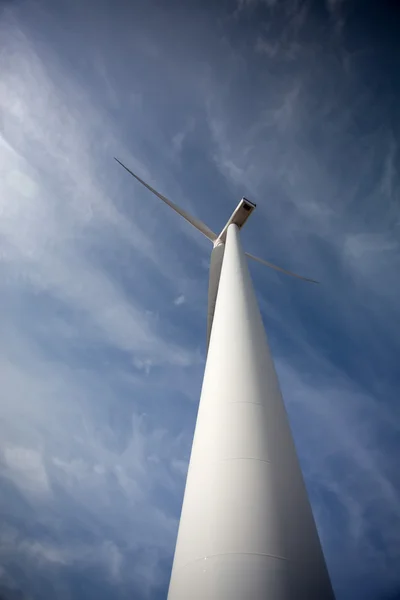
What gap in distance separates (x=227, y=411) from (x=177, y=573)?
261 centimetres

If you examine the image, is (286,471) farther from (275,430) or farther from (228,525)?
(228,525)

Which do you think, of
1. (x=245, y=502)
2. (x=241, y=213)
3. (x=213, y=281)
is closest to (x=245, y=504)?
(x=245, y=502)

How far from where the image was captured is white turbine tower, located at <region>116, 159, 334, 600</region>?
430 centimetres

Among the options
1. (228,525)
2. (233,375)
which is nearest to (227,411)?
(233,375)

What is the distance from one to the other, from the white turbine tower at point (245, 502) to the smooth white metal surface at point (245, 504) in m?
0.01

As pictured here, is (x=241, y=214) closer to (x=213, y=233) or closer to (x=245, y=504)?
(x=213, y=233)

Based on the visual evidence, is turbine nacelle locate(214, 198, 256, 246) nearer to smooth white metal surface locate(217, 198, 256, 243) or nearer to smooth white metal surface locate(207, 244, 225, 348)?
smooth white metal surface locate(217, 198, 256, 243)

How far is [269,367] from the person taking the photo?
777 cm

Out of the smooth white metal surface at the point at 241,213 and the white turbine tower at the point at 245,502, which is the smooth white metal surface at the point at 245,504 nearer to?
the white turbine tower at the point at 245,502

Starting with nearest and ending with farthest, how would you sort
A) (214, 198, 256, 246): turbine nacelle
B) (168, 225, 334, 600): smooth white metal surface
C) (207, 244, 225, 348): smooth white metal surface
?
(168, 225, 334, 600): smooth white metal surface, (207, 244, 225, 348): smooth white metal surface, (214, 198, 256, 246): turbine nacelle

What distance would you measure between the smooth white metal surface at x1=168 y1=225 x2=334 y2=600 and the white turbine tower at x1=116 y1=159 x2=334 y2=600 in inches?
0.5

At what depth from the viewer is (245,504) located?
4.93 metres

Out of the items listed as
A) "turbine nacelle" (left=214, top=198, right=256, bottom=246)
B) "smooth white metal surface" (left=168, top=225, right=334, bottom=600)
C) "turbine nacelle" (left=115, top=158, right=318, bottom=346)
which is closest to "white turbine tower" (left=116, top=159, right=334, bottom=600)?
"smooth white metal surface" (left=168, top=225, right=334, bottom=600)

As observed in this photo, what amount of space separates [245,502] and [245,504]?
31mm
